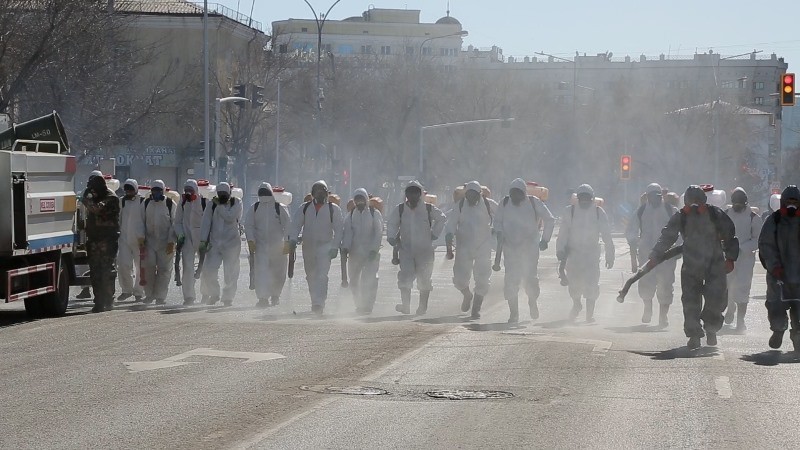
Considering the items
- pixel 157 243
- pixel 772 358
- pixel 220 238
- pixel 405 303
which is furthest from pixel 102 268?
pixel 772 358

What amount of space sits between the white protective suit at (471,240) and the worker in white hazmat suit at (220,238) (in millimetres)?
3614

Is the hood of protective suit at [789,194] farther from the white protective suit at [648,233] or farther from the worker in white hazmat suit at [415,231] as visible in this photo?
the worker in white hazmat suit at [415,231]

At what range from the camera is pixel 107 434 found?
9.86m

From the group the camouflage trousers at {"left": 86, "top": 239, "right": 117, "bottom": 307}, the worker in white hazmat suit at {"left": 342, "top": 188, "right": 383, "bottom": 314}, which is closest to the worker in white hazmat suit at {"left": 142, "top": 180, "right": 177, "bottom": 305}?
the camouflage trousers at {"left": 86, "top": 239, "right": 117, "bottom": 307}

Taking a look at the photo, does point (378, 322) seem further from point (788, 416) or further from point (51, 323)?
point (788, 416)

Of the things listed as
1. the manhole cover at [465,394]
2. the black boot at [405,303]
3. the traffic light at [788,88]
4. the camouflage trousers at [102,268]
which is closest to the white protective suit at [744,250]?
the black boot at [405,303]

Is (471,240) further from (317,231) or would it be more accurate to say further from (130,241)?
(130,241)

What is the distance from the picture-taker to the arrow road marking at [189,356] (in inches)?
540

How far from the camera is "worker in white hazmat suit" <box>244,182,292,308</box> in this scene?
2291cm

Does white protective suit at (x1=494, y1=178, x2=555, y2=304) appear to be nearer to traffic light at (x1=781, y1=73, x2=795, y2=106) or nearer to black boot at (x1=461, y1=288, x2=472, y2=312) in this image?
black boot at (x1=461, y1=288, x2=472, y2=312)

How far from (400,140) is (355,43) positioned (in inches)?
2979

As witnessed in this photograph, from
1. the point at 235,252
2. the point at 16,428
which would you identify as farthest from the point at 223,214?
the point at 16,428

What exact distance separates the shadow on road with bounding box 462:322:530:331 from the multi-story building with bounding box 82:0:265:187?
1773 inches

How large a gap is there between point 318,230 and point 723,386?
34.1ft
